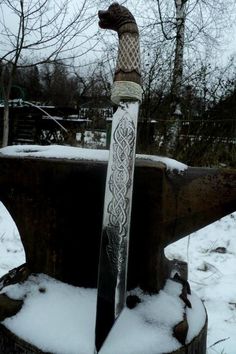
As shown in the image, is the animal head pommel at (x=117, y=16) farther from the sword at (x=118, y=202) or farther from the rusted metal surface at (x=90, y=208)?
the rusted metal surface at (x=90, y=208)

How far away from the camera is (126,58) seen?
991mm

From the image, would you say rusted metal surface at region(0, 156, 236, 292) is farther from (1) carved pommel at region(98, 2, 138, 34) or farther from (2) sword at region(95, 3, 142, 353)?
(1) carved pommel at region(98, 2, 138, 34)

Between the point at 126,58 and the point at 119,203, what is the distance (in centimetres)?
41

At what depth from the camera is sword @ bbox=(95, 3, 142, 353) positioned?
937mm

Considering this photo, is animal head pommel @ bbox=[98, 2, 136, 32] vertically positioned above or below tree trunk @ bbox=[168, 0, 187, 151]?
below

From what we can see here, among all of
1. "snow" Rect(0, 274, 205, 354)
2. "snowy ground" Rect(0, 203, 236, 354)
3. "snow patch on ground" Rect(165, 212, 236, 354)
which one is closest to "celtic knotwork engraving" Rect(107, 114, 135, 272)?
"snow" Rect(0, 274, 205, 354)

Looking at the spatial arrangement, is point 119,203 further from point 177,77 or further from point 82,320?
point 177,77

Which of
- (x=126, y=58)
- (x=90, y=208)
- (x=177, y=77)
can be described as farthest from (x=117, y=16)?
(x=177, y=77)

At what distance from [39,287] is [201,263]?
209cm

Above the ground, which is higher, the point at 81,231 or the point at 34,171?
the point at 34,171

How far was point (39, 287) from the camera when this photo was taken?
1222 mm

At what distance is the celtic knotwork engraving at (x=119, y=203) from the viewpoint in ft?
3.10

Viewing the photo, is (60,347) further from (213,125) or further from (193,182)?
(213,125)

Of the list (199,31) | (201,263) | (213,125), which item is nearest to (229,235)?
(201,263)
